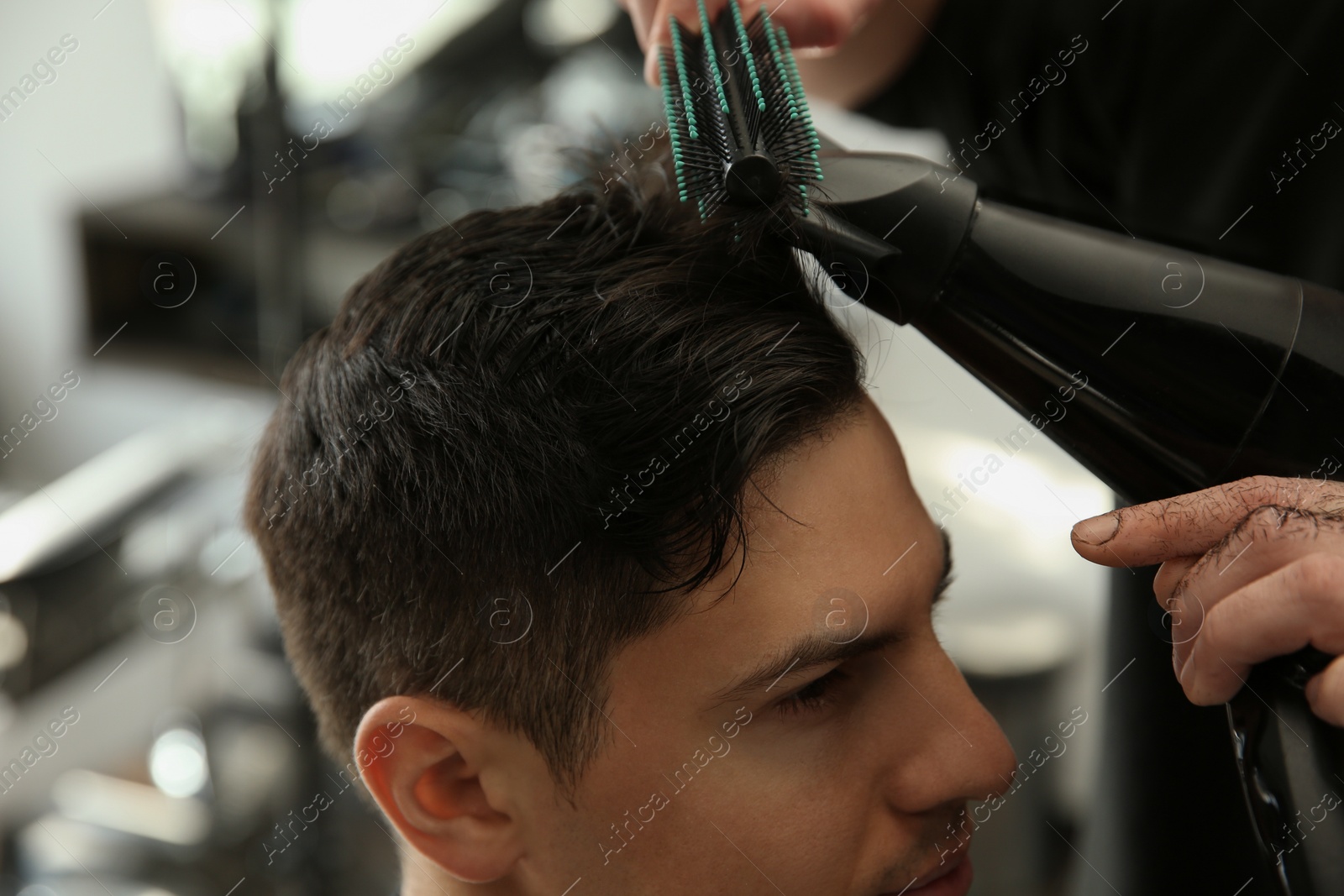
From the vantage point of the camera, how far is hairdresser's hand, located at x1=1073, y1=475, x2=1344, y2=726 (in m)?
0.55

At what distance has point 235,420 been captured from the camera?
2592 millimetres

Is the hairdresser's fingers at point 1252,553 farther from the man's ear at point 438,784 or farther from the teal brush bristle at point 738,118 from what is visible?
the man's ear at point 438,784

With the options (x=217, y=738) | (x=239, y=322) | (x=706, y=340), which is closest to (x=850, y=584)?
(x=706, y=340)

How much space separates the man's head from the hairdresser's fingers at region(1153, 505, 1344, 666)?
231mm

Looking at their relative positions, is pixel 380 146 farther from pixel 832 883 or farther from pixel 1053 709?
pixel 832 883

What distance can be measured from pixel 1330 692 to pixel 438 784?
24.7 inches

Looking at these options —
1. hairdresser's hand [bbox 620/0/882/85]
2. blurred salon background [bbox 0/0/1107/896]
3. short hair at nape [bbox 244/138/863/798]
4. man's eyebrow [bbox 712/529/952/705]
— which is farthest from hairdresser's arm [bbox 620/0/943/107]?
man's eyebrow [bbox 712/529/952/705]

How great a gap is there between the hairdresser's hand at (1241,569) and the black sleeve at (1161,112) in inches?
12.9

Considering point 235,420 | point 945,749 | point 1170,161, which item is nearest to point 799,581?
point 945,749

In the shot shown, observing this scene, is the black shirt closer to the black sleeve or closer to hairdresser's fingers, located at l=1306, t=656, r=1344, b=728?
the black sleeve

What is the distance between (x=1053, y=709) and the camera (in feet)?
5.81

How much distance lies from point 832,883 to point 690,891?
0.11m

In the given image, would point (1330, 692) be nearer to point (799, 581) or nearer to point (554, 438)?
point (799, 581)

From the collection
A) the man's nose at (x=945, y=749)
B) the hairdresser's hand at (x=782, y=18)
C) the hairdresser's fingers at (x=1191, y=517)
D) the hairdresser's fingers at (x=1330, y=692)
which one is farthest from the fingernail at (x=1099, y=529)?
the hairdresser's hand at (x=782, y=18)
